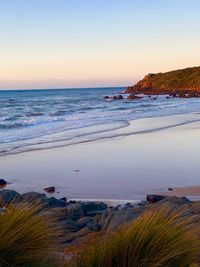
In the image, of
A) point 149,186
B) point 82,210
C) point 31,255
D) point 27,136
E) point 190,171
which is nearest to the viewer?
point 31,255

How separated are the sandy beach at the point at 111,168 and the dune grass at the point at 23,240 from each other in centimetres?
661

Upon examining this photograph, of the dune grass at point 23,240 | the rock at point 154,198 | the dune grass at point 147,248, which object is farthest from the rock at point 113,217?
the dune grass at point 147,248

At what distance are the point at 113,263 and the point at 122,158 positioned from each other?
12.1 meters

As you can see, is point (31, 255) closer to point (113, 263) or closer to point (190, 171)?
point (113, 263)

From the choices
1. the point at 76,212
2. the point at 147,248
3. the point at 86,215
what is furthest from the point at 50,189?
A: the point at 147,248

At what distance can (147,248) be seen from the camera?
13.8 ft

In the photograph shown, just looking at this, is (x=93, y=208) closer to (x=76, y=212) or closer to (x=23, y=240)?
(x=76, y=212)

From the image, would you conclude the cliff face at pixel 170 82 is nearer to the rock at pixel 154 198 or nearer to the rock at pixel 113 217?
the rock at pixel 154 198

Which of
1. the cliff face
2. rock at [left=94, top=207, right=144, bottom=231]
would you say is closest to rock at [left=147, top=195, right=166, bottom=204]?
rock at [left=94, top=207, right=144, bottom=231]

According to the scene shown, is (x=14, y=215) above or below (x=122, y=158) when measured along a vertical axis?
above

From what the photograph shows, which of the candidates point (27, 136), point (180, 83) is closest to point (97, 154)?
point (27, 136)

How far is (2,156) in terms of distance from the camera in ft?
57.8

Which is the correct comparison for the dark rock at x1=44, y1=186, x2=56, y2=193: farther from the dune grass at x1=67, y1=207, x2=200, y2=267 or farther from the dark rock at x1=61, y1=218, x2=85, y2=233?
the dune grass at x1=67, y1=207, x2=200, y2=267

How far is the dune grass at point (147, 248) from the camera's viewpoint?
13.7 feet
